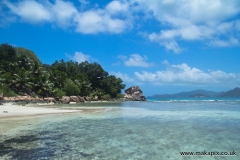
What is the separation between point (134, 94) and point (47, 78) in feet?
157

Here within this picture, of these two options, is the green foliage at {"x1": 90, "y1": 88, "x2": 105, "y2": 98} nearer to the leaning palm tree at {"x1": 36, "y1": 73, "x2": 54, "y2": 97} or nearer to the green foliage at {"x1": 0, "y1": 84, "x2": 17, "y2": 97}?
the leaning palm tree at {"x1": 36, "y1": 73, "x2": 54, "y2": 97}

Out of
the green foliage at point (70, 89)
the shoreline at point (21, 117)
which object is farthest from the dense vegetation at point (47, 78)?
the shoreline at point (21, 117)

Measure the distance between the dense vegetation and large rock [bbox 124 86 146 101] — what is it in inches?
323

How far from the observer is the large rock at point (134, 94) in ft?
272

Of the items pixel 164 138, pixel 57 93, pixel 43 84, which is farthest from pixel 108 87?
pixel 164 138

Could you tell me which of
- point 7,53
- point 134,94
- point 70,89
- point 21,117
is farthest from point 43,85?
point 134,94

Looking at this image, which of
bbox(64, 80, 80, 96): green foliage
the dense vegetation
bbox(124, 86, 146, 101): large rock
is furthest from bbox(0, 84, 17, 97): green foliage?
bbox(124, 86, 146, 101): large rock

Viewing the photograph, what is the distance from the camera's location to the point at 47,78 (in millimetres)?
42000

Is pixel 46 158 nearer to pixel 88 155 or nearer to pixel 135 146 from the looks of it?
pixel 88 155

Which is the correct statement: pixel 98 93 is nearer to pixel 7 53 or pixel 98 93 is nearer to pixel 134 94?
pixel 134 94

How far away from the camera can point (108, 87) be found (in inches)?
2682

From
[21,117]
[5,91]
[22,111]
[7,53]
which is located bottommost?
[21,117]

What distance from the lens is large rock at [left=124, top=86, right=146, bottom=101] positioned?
82875mm

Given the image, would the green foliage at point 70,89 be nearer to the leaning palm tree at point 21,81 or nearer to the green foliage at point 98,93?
the green foliage at point 98,93
